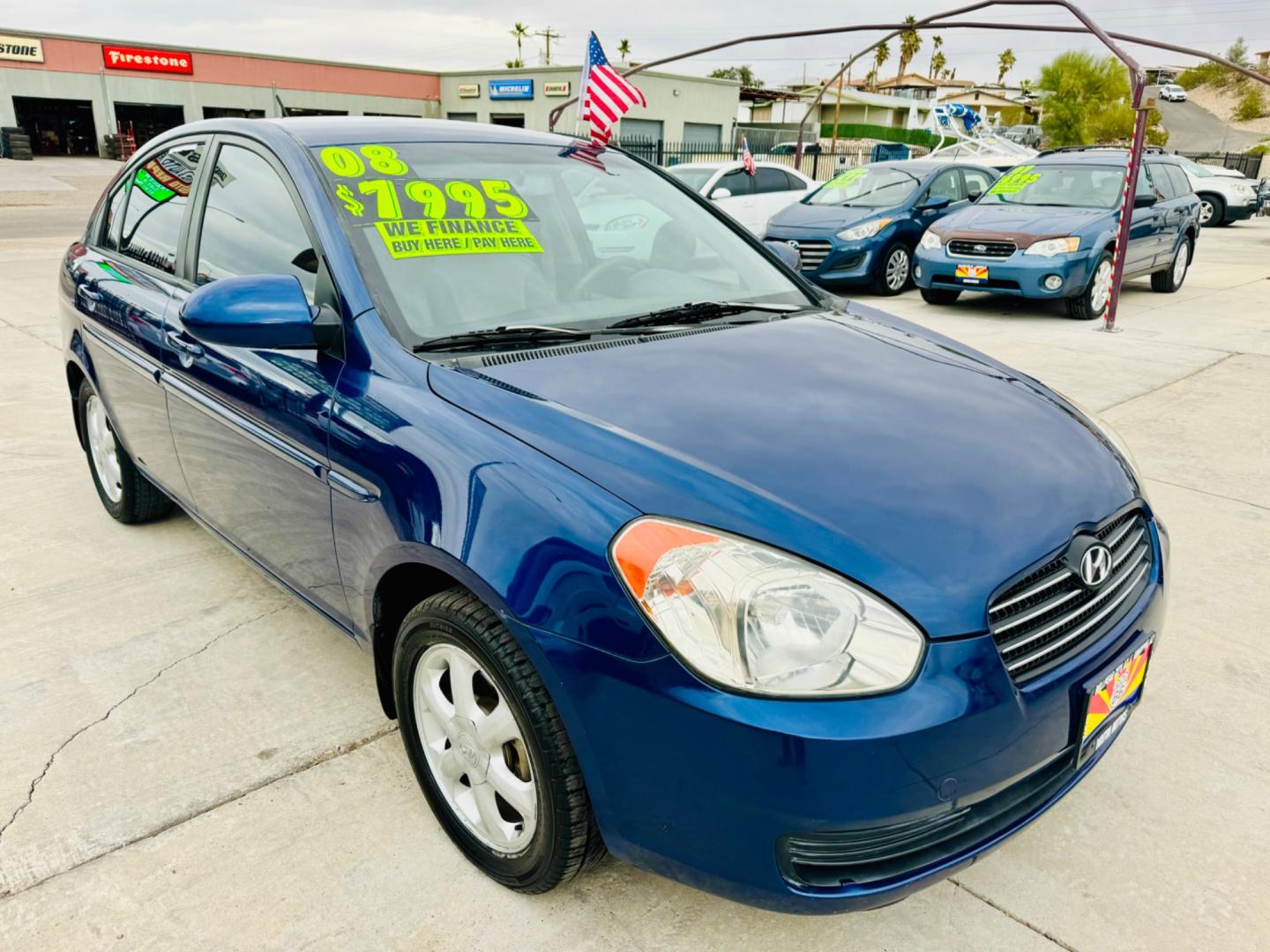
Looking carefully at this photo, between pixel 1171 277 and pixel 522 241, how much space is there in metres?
11.2

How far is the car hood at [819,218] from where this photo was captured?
10.7 metres

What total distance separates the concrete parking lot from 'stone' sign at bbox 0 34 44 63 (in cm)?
4073

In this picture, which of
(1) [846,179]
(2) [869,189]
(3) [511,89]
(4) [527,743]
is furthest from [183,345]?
(3) [511,89]

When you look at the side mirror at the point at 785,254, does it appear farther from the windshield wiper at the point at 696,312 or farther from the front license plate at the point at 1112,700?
the front license plate at the point at 1112,700

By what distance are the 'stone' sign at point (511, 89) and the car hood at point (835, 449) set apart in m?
43.2

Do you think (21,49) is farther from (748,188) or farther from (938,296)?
(938,296)

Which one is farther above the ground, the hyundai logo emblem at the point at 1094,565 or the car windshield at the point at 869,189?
the car windshield at the point at 869,189

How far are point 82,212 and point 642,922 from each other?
75.0 feet

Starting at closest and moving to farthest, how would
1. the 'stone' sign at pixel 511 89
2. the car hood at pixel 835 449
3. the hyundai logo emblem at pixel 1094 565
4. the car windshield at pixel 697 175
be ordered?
the car hood at pixel 835 449, the hyundai logo emblem at pixel 1094 565, the car windshield at pixel 697 175, the 'stone' sign at pixel 511 89

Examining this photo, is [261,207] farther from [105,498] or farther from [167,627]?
[105,498]

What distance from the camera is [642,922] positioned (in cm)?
201

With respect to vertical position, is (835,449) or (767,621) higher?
(835,449)

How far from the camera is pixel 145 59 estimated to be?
37969 millimetres

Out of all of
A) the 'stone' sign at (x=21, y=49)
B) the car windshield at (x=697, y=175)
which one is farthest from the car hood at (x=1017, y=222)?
the 'stone' sign at (x=21, y=49)
